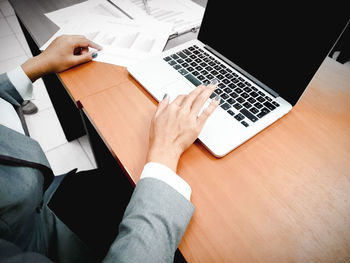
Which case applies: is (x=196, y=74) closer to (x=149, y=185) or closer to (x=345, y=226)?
(x=149, y=185)

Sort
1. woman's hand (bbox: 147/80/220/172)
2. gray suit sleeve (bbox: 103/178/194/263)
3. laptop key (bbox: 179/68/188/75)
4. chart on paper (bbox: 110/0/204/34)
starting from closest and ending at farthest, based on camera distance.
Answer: gray suit sleeve (bbox: 103/178/194/263), woman's hand (bbox: 147/80/220/172), laptop key (bbox: 179/68/188/75), chart on paper (bbox: 110/0/204/34)

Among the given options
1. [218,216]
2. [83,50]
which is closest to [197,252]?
[218,216]

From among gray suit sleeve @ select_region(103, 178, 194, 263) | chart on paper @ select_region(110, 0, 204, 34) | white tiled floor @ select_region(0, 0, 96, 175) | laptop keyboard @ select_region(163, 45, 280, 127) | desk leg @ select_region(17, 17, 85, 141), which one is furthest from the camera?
white tiled floor @ select_region(0, 0, 96, 175)

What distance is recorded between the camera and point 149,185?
1.53 feet

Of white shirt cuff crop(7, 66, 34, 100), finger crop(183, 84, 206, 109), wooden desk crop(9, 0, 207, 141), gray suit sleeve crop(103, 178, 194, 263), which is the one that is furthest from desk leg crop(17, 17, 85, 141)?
gray suit sleeve crop(103, 178, 194, 263)

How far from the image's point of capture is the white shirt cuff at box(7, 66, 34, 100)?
2.48ft

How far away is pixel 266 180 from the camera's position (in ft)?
1.73

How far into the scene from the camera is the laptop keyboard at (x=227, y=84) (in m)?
0.62

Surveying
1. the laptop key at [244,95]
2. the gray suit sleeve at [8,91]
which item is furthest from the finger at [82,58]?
the laptop key at [244,95]

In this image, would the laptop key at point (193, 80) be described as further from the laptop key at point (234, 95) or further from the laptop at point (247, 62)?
the laptop key at point (234, 95)

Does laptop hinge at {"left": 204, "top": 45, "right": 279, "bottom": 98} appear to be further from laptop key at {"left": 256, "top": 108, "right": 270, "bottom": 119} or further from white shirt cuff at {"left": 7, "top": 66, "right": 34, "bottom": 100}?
white shirt cuff at {"left": 7, "top": 66, "right": 34, "bottom": 100}

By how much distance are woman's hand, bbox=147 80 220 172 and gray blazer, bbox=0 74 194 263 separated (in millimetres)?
75

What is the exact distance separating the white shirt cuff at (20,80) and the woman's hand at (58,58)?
16 mm

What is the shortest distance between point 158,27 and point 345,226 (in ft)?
3.07
